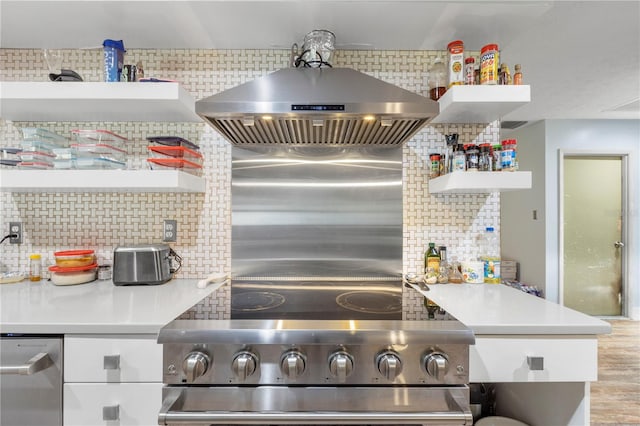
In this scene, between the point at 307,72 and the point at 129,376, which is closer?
the point at 129,376

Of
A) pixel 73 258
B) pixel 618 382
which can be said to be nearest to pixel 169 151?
pixel 73 258

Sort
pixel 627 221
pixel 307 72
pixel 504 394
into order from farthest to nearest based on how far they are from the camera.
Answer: pixel 627 221 < pixel 504 394 < pixel 307 72

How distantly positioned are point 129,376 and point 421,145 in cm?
161

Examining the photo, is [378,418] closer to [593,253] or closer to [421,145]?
[421,145]

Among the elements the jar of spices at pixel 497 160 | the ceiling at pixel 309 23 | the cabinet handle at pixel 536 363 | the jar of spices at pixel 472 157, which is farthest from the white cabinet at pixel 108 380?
the jar of spices at pixel 497 160

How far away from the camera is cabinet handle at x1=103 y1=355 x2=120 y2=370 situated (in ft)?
3.32

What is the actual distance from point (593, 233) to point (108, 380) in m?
4.96

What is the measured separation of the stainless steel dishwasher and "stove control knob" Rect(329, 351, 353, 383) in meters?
0.87

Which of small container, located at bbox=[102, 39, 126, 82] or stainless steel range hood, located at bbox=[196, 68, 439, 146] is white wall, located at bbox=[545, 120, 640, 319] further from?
small container, located at bbox=[102, 39, 126, 82]

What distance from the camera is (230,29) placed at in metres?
1.51

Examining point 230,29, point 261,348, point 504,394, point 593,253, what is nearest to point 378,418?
point 261,348

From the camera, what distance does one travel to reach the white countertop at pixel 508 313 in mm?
1037

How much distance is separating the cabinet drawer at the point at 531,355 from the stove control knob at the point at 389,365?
0.29 m

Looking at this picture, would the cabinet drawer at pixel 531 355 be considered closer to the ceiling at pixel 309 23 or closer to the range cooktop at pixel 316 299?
the range cooktop at pixel 316 299
